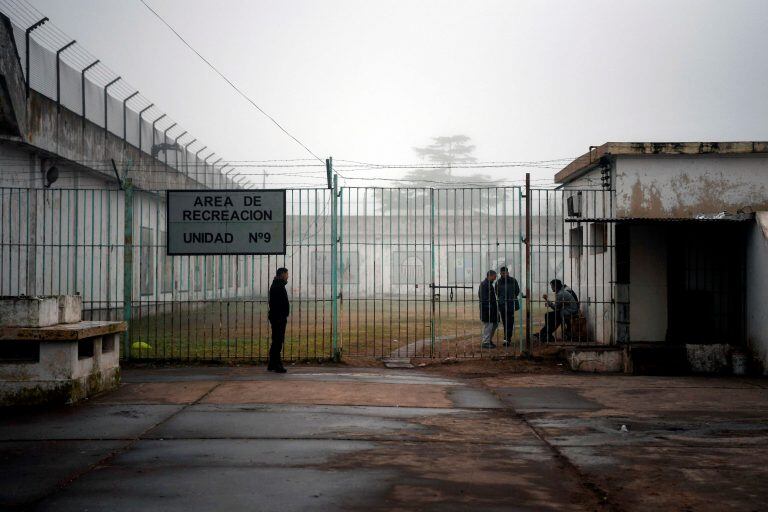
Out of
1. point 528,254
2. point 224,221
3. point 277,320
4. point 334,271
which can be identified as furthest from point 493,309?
point 224,221

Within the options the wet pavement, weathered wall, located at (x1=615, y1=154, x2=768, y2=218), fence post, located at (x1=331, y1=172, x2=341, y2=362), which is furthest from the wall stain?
fence post, located at (x1=331, y1=172, x2=341, y2=362)

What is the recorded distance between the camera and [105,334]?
9.77 metres

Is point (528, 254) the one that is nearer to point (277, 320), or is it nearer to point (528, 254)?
point (528, 254)

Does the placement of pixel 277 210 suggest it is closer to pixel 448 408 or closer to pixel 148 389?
pixel 148 389

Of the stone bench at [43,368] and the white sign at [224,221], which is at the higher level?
the white sign at [224,221]

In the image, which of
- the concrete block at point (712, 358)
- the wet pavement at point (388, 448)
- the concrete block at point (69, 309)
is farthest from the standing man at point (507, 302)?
the concrete block at point (69, 309)

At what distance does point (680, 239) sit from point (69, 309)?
970 centimetres

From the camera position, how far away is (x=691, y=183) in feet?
42.2

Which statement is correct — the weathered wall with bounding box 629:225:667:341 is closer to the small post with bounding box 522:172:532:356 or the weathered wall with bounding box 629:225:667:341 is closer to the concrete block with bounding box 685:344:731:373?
the concrete block with bounding box 685:344:731:373

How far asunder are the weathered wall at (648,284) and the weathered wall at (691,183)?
458mm

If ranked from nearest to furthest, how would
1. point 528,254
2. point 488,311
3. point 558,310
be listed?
point 528,254 < point 558,310 < point 488,311

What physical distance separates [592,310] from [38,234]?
1155cm

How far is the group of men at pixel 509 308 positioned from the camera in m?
14.4

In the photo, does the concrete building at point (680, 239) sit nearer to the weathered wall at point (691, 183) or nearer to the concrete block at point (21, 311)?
the weathered wall at point (691, 183)
